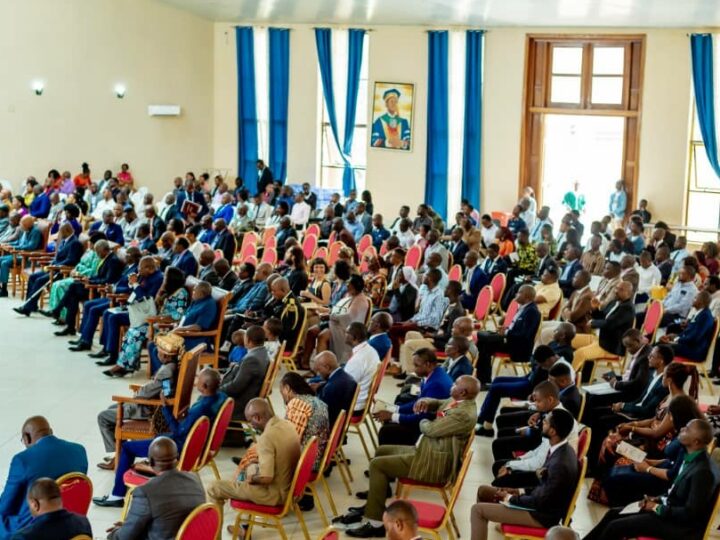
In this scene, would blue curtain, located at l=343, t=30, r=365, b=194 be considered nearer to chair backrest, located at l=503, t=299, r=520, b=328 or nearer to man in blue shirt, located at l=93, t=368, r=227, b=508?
chair backrest, located at l=503, t=299, r=520, b=328

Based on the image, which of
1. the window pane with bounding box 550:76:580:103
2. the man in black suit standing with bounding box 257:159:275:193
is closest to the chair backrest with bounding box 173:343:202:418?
the window pane with bounding box 550:76:580:103

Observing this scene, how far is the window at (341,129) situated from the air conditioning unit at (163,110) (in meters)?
2.81

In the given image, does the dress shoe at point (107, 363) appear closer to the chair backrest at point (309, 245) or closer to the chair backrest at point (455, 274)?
the chair backrest at point (455, 274)

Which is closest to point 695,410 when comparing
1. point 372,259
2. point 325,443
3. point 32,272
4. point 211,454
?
point 325,443

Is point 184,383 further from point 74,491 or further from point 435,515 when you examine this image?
point 435,515

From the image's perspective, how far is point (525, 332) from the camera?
9211 mm

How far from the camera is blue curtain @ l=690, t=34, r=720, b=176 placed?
55.8 feet

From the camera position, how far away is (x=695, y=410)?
6.41 meters

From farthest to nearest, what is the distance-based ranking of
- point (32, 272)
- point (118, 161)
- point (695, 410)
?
point (118, 161)
point (32, 272)
point (695, 410)

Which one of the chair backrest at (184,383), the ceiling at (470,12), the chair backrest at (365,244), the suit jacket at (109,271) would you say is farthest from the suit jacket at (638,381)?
the ceiling at (470,12)

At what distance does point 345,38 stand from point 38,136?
5.89 m

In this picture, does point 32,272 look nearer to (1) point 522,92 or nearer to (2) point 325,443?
(2) point 325,443

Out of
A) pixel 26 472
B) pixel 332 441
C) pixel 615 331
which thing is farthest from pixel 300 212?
pixel 26 472

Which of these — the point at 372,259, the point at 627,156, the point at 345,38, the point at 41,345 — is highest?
the point at 345,38
